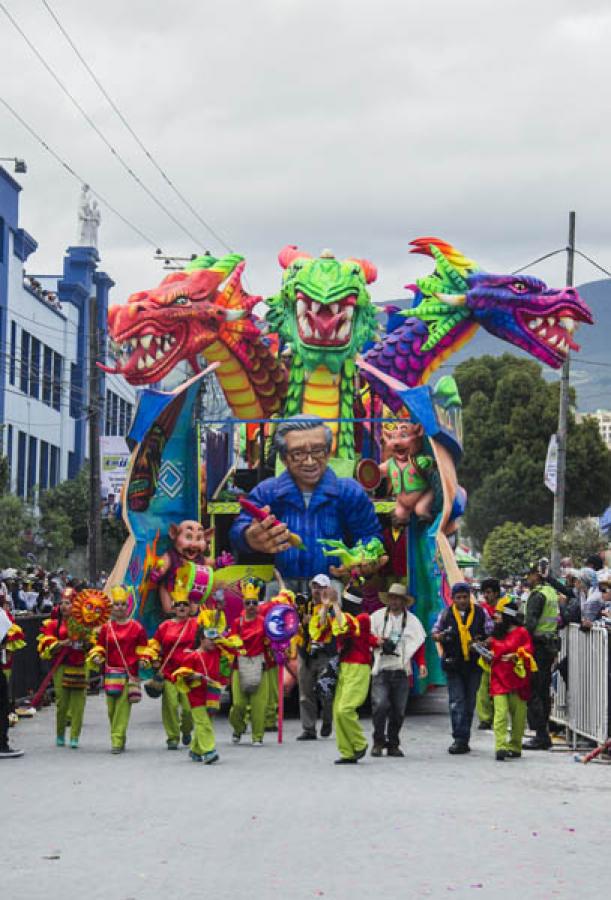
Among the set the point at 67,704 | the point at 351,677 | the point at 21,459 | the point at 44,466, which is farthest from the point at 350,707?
the point at 44,466

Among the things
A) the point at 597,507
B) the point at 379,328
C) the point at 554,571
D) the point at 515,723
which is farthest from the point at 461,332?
the point at 597,507

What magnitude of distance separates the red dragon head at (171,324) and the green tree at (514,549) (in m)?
27.9

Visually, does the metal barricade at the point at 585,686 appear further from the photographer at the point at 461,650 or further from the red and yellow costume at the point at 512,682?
the photographer at the point at 461,650

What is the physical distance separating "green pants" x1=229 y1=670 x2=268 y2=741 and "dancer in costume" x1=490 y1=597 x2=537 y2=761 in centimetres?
234

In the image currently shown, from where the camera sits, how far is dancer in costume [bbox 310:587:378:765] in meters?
14.5

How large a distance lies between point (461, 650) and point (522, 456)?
44568mm

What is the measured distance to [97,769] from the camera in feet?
45.7

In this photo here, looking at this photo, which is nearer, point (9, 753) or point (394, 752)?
point (9, 753)

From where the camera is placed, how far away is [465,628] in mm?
16250

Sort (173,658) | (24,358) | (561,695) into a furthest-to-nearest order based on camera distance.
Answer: (24,358)
(561,695)
(173,658)

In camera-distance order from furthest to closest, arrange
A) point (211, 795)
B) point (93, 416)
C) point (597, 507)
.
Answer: point (597, 507) → point (93, 416) → point (211, 795)

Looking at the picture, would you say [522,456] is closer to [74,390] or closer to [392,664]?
[74,390]

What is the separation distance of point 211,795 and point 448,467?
7.81 metres

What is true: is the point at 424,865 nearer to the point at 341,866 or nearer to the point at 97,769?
the point at 341,866
